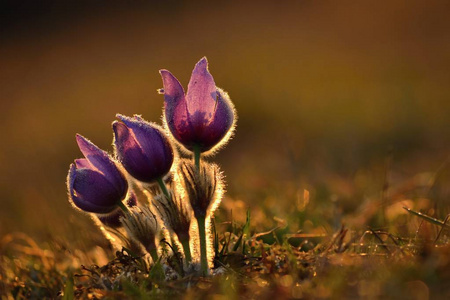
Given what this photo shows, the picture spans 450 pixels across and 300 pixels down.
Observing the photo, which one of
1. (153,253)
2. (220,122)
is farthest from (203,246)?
(220,122)

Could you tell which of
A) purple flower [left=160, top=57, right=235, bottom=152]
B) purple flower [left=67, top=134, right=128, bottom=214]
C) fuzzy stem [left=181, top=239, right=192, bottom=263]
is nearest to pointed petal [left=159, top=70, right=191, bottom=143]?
purple flower [left=160, top=57, right=235, bottom=152]

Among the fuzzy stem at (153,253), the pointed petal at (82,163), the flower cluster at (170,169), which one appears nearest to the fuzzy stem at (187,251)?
the flower cluster at (170,169)

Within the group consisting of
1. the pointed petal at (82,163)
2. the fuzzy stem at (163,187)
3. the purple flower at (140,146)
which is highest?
the purple flower at (140,146)

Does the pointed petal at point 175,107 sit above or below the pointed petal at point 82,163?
above

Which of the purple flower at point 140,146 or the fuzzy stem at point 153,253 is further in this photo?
the fuzzy stem at point 153,253

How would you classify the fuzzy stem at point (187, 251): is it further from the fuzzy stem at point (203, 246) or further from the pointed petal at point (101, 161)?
the pointed petal at point (101, 161)

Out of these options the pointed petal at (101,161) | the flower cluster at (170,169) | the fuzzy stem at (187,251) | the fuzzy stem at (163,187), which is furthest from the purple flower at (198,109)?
the fuzzy stem at (187,251)
